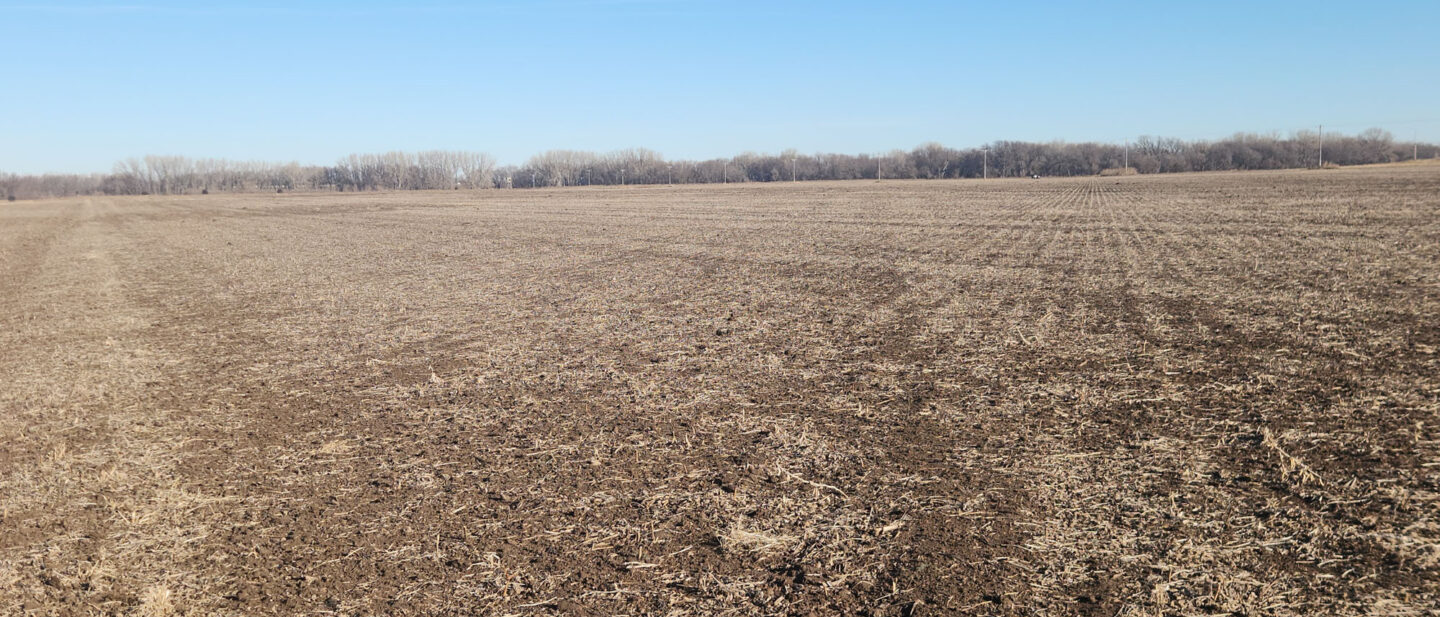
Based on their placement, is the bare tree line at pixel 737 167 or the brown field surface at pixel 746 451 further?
the bare tree line at pixel 737 167

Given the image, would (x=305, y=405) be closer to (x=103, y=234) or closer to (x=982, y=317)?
(x=982, y=317)

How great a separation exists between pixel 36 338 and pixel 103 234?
33.8 m

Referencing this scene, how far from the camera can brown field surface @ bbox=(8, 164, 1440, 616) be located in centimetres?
Result: 420

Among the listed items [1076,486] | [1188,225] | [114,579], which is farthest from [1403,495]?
[1188,225]

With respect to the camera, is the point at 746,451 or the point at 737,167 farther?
the point at 737,167

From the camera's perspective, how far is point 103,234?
39.6 m

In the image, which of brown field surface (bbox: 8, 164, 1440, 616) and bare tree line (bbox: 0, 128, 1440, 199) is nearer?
brown field surface (bbox: 8, 164, 1440, 616)

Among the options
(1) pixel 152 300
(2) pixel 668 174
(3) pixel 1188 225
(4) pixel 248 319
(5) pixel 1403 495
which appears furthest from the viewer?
(2) pixel 668 174

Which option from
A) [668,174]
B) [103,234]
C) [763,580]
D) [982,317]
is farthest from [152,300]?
[668,174]

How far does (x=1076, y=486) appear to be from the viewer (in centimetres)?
523

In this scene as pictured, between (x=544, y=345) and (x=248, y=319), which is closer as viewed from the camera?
(x=544, y=345)

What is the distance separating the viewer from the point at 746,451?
20.1 feet

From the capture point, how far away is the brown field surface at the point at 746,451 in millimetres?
4199

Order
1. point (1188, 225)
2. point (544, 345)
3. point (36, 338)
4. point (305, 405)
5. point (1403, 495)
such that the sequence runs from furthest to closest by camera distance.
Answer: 1. point (1188, 225)
2. point (36, 338)
3. point (544, 345)
4. point (305, 405)
5. point (1403, 495)
